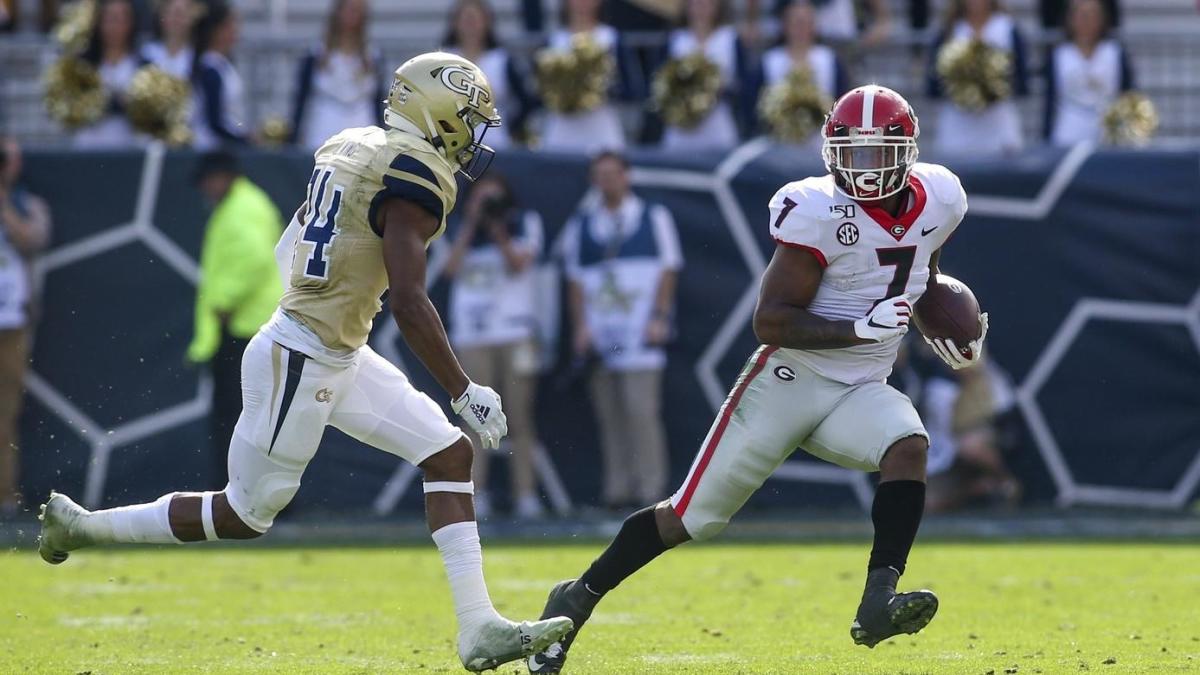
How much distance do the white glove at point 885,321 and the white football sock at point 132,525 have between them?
1874 mm

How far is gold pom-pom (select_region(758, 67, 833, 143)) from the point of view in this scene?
30.5ft

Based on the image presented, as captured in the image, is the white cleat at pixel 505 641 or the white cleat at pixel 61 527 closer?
the white cleat at pixel 505 641

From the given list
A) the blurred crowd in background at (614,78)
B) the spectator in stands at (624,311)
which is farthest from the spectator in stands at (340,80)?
the spectator in stands at (624,311)

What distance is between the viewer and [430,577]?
704cm

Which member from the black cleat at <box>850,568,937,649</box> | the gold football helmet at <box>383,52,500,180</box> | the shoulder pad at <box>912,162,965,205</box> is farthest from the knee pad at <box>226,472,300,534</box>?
the shoulder pad at <box>912,162,965,205</box>

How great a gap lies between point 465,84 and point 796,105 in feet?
15.9

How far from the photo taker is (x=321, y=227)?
465 cm

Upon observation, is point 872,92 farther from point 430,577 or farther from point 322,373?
point 430,577

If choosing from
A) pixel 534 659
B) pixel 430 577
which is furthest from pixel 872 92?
pixel 430 577

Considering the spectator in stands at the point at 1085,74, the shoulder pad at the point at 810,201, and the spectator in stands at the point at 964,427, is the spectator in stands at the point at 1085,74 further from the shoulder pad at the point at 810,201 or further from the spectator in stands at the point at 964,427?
the shoulder pad at the point at 810,201

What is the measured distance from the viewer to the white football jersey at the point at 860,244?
4688mm

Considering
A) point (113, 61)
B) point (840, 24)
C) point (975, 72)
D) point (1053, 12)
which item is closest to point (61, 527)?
point (113, 61)

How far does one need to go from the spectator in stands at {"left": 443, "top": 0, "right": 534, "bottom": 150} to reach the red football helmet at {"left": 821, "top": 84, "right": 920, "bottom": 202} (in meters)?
4.93

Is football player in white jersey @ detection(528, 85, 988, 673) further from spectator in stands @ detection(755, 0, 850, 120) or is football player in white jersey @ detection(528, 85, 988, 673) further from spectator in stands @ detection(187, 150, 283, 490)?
spectator in stands @ detection(755, 0, 850, 120)
